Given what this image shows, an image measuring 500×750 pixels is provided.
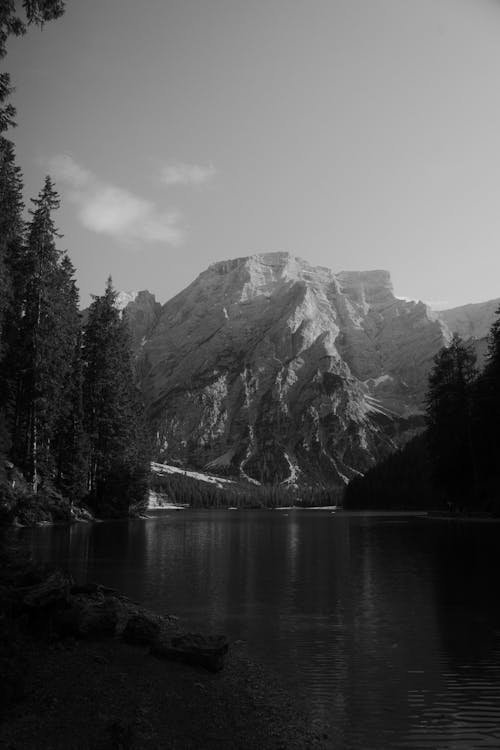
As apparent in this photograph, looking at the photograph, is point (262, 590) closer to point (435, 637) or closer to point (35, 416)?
point (435, 637)

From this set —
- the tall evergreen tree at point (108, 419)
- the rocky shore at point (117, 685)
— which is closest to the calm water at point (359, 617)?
the rocky shore at point (117, 685)

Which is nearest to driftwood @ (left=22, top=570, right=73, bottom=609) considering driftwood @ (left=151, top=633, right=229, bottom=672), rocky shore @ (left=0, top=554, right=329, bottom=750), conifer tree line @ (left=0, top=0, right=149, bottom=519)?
rocky shore @ (left=0, top=554, right=329, bottom=750)

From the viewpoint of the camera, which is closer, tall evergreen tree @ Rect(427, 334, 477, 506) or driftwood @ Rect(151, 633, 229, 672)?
driftwood @ Rect(151, 633, 229, 672)

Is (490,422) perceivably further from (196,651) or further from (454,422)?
(196,651)

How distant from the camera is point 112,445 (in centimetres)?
9062

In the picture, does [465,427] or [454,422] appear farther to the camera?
[454,422]

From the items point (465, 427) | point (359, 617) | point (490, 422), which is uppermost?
point (490, 422)

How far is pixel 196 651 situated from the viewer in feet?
46.2

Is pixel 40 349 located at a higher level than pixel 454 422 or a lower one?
higher

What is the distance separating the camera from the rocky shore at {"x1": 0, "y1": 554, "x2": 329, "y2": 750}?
9750mm

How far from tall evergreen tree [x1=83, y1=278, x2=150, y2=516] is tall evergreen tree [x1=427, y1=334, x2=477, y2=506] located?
1880 inches

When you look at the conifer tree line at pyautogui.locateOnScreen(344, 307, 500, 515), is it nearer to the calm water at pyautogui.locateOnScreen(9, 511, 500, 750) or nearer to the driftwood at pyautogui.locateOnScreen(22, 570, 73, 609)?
the calm water at pyautogui.locateOnScreen(9, 511, 500, 750)

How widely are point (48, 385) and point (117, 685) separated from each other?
59356 mm

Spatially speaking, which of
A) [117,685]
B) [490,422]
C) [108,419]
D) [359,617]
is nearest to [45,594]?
[117,685]
